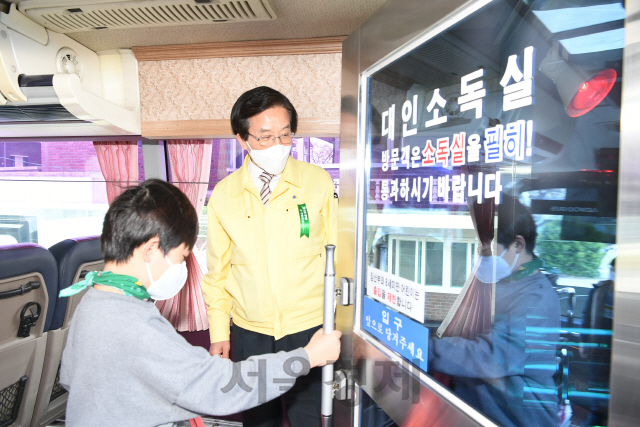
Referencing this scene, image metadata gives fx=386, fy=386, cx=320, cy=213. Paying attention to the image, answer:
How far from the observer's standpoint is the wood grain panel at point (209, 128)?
185 cm

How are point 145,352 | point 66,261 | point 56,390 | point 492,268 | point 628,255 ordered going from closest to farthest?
point 628,255
point 492,268
point 145,352
point 66,261
point 56,390

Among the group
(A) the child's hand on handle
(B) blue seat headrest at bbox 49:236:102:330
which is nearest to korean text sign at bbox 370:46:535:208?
(A) the child's hand on handle

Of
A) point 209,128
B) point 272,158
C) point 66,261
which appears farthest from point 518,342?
point 66,261

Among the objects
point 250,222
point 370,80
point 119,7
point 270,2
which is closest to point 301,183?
point 250,222

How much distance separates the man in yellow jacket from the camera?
1.32 meters

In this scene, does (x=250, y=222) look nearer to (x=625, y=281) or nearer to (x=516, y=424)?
(x=516, y=424)

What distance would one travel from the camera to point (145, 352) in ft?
2.59

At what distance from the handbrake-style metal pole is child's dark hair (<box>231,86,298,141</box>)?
633mm

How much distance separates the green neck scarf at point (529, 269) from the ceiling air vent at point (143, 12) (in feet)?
4.02

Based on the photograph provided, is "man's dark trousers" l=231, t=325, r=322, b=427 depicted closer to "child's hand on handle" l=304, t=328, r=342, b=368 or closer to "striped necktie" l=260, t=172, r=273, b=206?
"child's hand on handle" l=304, t=328, r=342, b=368

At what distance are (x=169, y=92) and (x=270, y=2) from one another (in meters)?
0.86

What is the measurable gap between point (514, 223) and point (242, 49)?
1647 millimetres

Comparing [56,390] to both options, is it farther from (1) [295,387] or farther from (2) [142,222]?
(2) [142,222]

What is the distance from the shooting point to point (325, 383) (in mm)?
1003
